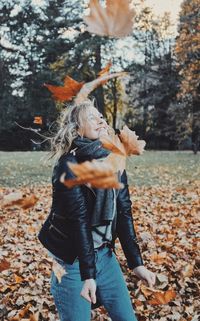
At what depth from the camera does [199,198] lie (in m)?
9.47

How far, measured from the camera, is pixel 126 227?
90.7 inches

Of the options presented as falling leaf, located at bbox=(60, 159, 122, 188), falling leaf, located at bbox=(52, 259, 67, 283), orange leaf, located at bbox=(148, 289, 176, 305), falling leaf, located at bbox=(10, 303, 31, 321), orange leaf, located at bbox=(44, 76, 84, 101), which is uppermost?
orange leaf, located at bbox=(44, 76, 84, 101)

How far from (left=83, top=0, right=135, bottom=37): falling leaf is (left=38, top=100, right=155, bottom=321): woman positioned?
745mm

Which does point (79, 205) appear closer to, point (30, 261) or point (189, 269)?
point (189, 269)

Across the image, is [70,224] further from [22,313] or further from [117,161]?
[22,313]

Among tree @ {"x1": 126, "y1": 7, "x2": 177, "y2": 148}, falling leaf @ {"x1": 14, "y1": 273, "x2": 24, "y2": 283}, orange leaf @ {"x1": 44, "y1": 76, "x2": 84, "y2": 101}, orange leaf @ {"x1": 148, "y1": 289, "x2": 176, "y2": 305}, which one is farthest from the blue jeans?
tree @ {"x1": 126, "y1": 7, "x2": 177, "y2": 148}

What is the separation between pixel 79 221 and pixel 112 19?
940 millimetres

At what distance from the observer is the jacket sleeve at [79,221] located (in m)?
2.00

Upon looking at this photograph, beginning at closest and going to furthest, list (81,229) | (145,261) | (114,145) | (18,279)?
1. (114,145)
2. (81,229)
3. (18,279)
4. (145,261)

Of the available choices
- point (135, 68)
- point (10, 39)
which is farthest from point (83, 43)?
point (135, 68)

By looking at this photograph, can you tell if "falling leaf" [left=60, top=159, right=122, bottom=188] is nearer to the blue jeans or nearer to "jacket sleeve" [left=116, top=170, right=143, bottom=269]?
the blue jeans

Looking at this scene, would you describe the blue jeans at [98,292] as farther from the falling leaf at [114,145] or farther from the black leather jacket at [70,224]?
the falling leaf at [114,145]

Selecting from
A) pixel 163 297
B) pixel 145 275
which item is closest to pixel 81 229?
pixel 145 275

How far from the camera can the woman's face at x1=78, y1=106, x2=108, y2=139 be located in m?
2.11
